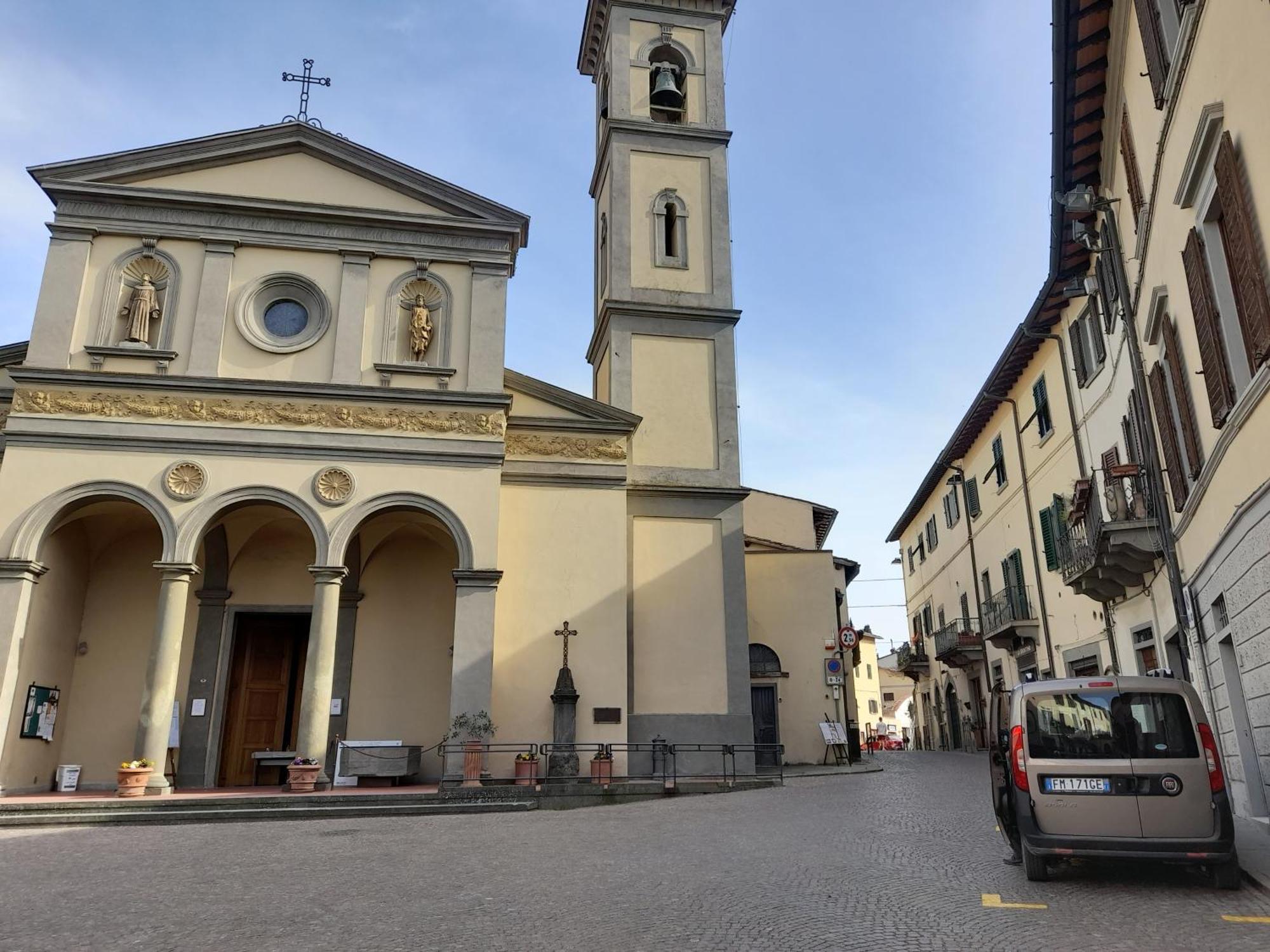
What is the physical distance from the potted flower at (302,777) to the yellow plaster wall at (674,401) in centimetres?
857

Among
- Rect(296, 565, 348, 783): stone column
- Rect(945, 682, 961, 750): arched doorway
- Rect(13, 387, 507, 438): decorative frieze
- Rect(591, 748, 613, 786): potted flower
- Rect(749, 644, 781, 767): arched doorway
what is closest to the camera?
Rect(296, 565, 348, 783): stone column

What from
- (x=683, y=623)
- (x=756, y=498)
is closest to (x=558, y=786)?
(x=683, y=623)

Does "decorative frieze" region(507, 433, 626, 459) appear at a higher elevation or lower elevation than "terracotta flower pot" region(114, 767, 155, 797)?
higher

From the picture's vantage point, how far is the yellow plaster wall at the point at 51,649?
565 inches

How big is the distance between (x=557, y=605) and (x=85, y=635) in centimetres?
817

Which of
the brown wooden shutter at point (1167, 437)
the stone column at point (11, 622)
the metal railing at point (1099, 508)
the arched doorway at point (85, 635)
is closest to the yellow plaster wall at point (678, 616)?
the metal railing at point (1099, 508)

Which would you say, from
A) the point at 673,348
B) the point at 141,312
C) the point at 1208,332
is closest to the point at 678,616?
the point at 673,348

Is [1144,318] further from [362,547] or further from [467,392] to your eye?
[362,547]

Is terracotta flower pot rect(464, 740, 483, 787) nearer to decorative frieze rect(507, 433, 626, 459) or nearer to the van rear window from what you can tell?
decorative frieze rect(507, 433, 626, 459)

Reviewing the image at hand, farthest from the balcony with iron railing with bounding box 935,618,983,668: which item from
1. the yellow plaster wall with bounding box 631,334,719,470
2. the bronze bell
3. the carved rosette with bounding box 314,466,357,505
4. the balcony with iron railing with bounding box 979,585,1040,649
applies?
the carved rosette with bounding box 314,466,357,505

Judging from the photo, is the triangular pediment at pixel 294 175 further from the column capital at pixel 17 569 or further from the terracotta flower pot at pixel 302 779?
the terracotta flower pot at pixel 302 779

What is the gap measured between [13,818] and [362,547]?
6.98 m

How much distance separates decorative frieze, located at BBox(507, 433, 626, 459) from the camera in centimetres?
1791

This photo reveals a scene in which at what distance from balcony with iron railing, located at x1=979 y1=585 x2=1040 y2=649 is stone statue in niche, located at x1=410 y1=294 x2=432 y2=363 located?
561 inches
